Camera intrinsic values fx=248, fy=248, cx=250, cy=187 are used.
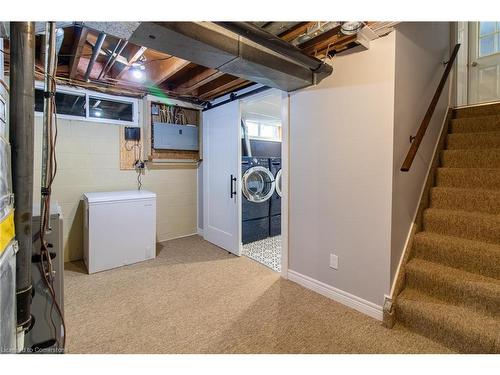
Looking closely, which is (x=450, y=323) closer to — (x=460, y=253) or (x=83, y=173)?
(x=460, y=253)

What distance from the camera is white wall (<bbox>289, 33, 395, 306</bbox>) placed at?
6.28 feet

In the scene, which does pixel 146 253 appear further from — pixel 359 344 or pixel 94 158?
pixel 359 344

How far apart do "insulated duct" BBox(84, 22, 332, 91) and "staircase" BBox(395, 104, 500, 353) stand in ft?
5.46

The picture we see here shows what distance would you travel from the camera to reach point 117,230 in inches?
114

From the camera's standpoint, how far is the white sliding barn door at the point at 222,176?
3373mm

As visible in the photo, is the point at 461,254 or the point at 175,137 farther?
the point at 175,137

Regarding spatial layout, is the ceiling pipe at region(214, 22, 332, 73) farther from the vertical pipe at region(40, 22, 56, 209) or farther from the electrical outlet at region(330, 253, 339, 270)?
the electrical outlet at region(330, 253, 339, 270)

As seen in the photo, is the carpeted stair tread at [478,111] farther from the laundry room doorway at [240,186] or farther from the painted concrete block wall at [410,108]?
the laundry room doorway at [240,186]

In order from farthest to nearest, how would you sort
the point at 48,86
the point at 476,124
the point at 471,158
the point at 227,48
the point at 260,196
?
the point at 260,196 → the point at 476,124 → the point at 471,158 → the point at 227,48 → the point at 48,86

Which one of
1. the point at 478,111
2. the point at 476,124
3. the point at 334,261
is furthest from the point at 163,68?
the point at 478,111

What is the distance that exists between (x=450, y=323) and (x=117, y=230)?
3.15 meters

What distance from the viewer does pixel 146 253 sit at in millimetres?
3127

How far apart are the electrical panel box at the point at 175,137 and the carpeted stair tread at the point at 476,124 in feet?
11.5

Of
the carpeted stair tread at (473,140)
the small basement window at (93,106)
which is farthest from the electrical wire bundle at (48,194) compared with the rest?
the carpeted stair tread at (473,140)
